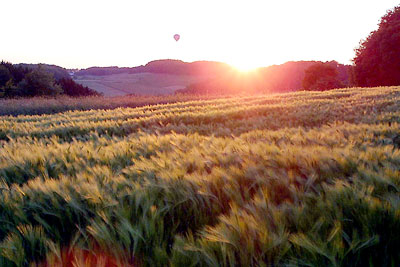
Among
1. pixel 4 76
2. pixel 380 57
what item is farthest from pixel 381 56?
pixel 4 76

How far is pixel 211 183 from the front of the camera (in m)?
1.46

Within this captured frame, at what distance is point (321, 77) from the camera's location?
39875mm

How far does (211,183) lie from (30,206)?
37.0 inches

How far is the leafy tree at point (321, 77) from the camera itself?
38856mm

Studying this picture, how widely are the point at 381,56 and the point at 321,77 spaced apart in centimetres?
778

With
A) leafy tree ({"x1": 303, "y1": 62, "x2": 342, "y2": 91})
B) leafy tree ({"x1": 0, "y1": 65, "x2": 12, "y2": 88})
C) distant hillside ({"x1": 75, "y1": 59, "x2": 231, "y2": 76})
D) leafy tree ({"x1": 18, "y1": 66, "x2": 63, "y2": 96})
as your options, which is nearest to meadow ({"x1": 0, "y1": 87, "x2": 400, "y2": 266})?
leafy tree ({"x1": 18, "y1": 66, "x2": 63, "y2": 96})

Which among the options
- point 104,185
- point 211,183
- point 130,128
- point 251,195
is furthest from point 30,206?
point 130,128

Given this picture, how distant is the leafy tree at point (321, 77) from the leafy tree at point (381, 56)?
12.5 ft

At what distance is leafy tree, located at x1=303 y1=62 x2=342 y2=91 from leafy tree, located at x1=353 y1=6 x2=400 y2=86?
3813 millimetres

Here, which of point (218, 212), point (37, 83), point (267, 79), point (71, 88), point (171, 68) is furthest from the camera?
point (171, 68)

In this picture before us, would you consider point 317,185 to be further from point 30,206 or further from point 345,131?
point 345,131

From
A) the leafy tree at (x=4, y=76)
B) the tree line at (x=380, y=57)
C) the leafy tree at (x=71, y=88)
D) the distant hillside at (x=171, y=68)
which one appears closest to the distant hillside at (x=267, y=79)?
the leafy tree at (x=71, y=88)

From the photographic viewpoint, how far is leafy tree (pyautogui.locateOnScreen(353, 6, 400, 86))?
32.2 meters

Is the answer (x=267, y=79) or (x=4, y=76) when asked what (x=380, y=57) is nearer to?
(x=267, y=79)
